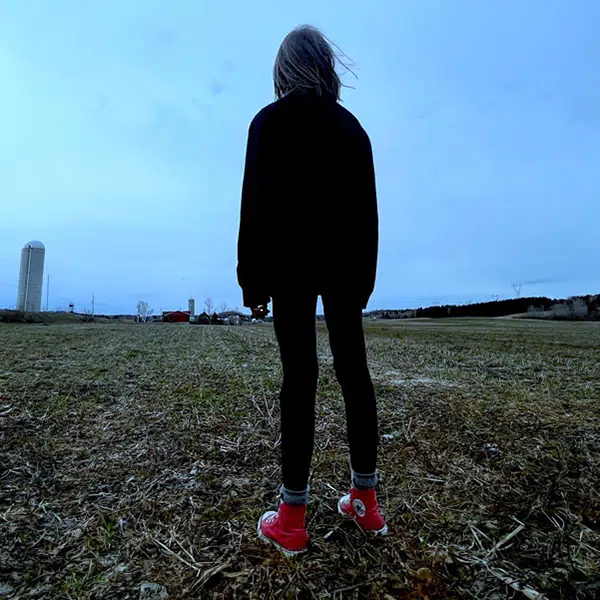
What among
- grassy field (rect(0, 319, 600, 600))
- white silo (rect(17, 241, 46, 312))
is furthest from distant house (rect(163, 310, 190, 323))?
grassy field (rect(0, 319, 600, 600))

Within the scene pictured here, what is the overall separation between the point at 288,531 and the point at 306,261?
1.04 meters

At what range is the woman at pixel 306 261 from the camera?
151 centimetres

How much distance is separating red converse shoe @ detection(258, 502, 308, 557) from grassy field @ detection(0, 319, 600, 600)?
0.05 m

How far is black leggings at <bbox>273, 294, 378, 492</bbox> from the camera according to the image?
4.93ft

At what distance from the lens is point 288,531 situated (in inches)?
58.2

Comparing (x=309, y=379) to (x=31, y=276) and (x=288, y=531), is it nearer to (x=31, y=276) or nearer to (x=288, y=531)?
(x=288, y=531)

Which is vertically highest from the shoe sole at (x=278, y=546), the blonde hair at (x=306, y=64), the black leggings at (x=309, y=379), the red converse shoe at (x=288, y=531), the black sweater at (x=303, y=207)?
the blonde hair at (x=306, y=64)

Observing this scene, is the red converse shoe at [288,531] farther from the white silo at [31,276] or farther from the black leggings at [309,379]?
the white silo at [31,276]

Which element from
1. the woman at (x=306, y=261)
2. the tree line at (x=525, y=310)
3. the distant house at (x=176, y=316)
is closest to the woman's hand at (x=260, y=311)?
the woman at (x=306, y=261)

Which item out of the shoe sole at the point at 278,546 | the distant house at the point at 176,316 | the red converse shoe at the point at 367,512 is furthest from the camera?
the distant house at the point at 176,316

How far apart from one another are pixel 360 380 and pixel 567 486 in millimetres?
1228

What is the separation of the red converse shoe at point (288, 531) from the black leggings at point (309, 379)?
0.09 meters

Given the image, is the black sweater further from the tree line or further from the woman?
the tree line

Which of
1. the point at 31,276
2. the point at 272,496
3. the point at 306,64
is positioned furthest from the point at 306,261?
the point at 31,276
